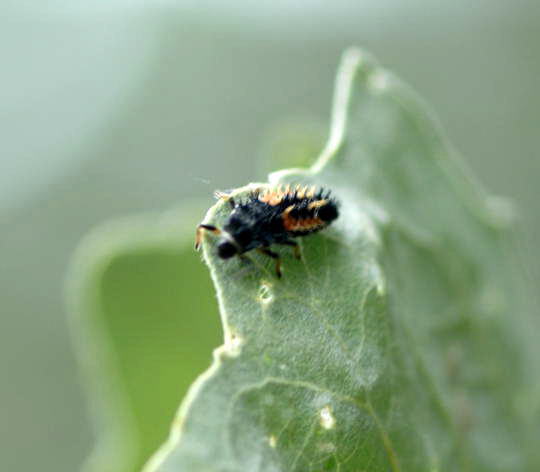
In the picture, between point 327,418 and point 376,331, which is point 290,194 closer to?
point 376,331

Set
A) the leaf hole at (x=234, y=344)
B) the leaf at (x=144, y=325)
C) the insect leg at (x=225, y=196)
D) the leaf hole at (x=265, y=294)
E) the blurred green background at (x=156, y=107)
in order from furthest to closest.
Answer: the blurred green background at (x=156, y=107)
the leaf at (x=144, y=325)
the insect leg at (x=225, y=196)
the leaf hole at (x=265, y=294)
the leaf hole at (x=234, y=344)

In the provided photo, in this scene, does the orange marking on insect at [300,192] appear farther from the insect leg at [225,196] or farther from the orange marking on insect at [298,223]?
the insect leg at [225,196]

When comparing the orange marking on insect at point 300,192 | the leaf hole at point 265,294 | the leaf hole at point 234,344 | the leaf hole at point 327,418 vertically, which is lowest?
the leaf hole at point 327,418

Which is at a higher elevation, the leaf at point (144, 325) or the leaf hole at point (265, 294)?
the leaf at point (144, 325)

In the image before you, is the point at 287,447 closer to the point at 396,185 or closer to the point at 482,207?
the point at 396,185

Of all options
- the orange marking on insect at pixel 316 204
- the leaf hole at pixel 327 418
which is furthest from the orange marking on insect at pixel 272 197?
the leaf hole at pixel 327 418

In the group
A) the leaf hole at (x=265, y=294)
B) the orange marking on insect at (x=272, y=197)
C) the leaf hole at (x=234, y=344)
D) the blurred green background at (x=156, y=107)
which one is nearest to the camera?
the leaf hole at (x=234, y=344)

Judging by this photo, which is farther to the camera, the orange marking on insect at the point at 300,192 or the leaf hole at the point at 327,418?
the orange marking on insect at the point at 300,192

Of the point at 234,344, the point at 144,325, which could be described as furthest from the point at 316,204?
the point at 144,325

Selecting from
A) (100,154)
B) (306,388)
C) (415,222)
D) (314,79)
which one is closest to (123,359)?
(415,222)
